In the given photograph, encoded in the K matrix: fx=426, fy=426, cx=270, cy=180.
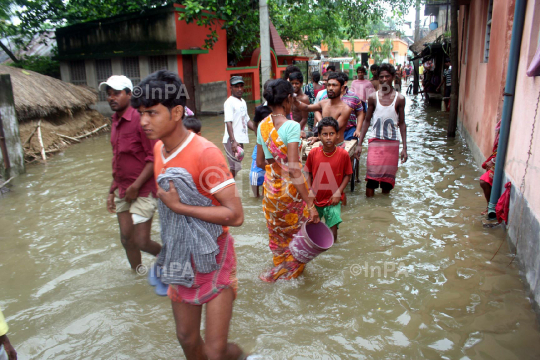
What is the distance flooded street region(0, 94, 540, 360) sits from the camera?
3092 millimetres

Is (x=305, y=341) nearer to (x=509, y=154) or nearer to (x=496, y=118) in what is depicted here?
(x=509, y=154)

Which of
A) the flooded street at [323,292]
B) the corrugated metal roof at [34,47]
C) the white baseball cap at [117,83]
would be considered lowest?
the flooded street at [323,292]

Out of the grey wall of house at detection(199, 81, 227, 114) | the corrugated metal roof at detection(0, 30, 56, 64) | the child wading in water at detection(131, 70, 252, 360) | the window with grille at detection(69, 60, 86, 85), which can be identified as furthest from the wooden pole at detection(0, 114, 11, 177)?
the corrugated metal roof at detection(0, 30, 56, 64)

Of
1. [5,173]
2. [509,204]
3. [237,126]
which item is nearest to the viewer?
[509,204]

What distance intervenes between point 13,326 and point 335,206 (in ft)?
9.79

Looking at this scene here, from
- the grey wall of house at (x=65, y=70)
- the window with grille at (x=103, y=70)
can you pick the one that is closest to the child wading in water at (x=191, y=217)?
the window with grille at (x=103, y=70)

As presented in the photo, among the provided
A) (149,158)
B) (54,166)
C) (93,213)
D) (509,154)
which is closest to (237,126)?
(93,213)

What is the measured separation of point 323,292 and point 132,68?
13493mm

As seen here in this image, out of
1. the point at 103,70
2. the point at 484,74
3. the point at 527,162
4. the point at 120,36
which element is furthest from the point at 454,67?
the point at 103,70

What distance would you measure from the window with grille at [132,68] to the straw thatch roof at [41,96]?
257 cm

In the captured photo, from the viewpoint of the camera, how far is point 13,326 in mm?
3459

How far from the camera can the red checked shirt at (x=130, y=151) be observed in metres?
3.55

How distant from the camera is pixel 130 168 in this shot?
365cm

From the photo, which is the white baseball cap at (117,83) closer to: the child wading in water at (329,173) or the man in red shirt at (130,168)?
the man in red shirt at (130,168)
